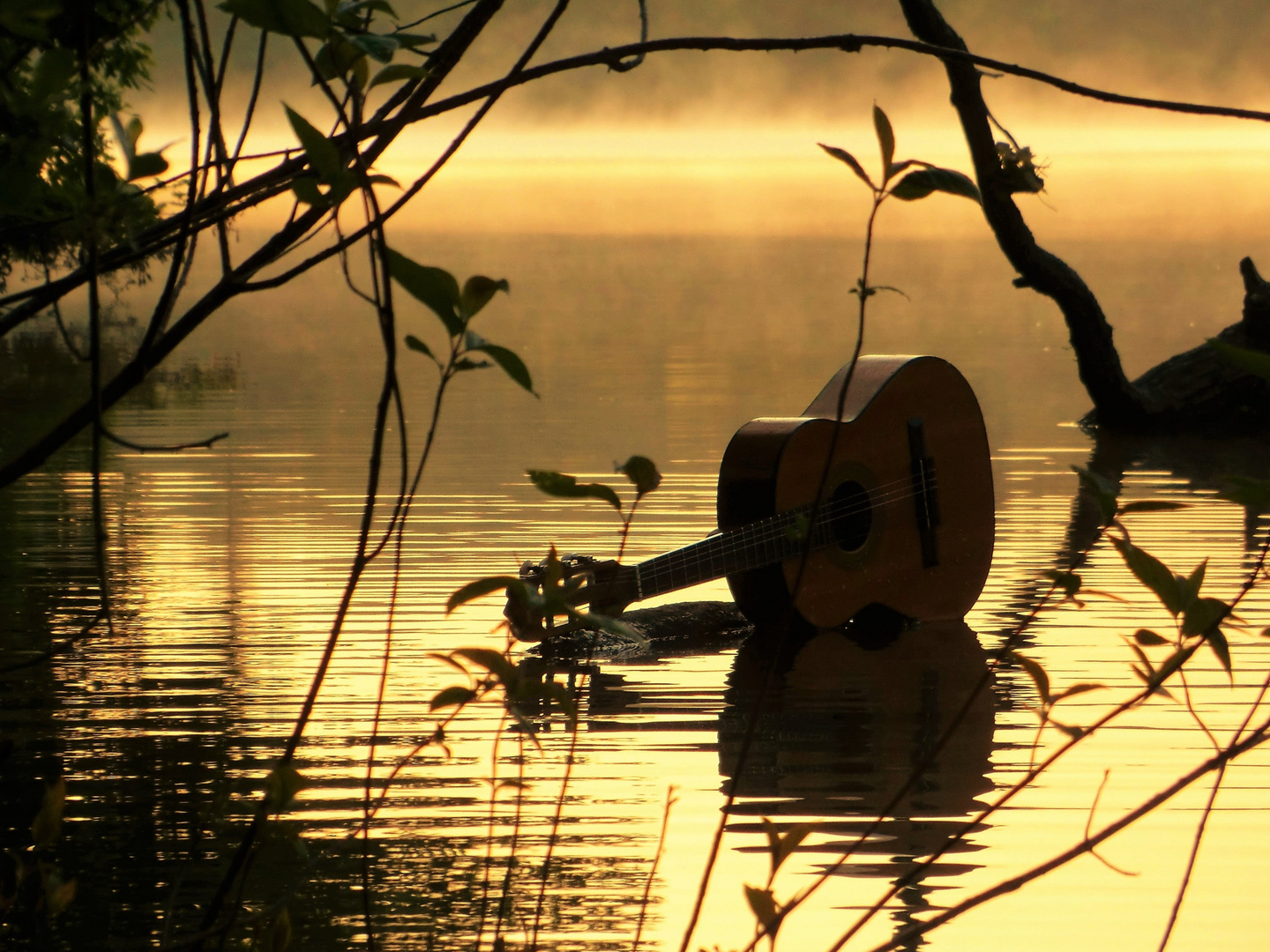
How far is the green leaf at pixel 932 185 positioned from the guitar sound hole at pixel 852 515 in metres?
3.43

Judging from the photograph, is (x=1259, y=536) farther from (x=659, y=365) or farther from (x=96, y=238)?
(x=659, y=365)

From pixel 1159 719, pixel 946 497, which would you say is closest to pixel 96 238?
pixel 1159 719

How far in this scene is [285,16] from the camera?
780 millimetres

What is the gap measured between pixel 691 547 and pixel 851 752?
102 cm

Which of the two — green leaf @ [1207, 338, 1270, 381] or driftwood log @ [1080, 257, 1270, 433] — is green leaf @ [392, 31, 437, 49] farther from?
driftwood log @ [1080, 257, 1270, 433]

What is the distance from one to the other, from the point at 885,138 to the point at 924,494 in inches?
140

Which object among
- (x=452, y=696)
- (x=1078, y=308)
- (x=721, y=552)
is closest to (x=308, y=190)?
(x=452, y=696)

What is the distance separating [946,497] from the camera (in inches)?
178

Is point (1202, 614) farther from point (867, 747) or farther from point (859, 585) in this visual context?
point (859, 585)

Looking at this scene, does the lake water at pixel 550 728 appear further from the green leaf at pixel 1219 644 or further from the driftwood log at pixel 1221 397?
the driftwood log at pixel 1221 397

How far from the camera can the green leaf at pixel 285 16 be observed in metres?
0.77

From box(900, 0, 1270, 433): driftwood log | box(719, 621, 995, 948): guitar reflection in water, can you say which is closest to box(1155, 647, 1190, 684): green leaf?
box(719, 621, 995, 948): guitar reflection in water

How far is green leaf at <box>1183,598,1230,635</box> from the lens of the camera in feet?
3.47

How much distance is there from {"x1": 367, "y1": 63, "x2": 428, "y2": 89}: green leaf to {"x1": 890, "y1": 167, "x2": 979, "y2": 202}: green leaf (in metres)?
0.28
